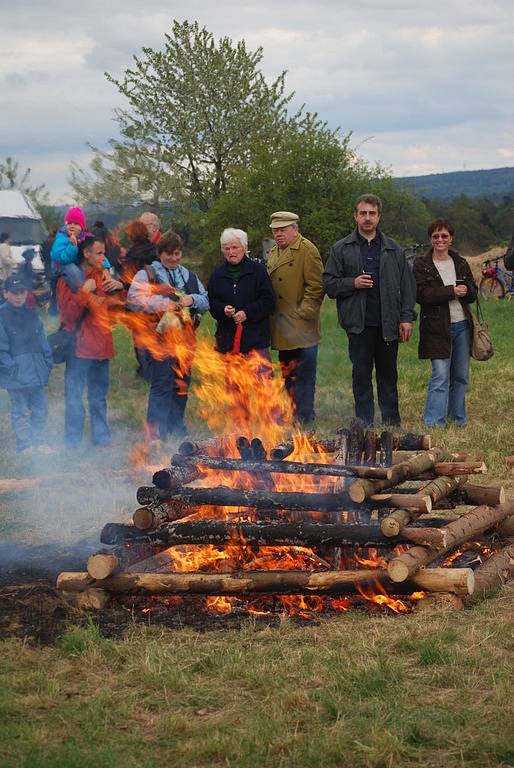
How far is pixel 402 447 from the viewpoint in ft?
24.3

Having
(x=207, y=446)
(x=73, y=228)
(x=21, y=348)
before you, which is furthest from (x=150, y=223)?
(x=207, y=446)

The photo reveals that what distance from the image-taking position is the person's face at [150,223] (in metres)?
Result: 11.4

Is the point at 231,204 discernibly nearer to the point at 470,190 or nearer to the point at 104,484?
the point at 104,484

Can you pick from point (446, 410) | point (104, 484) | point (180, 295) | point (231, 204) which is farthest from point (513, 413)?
point (231, 204)

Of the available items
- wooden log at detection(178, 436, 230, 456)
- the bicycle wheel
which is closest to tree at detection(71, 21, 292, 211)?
the bicycle wheel

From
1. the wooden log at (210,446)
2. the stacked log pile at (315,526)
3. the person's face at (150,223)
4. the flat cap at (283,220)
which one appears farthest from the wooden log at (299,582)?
the person's face at (150,223)

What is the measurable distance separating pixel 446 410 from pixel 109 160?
1437 inches

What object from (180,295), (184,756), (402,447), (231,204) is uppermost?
(231,204)

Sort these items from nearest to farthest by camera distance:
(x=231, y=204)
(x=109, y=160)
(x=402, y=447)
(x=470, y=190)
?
(x=402, y=447) → (x=231, y=204) → (x=109, y=160) → (x=470, y=190)

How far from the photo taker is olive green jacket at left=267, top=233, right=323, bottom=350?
10.5m

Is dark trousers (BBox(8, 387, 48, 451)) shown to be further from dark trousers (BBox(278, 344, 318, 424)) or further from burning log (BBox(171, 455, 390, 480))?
burning log (BBox(171, 455, 390, 480))

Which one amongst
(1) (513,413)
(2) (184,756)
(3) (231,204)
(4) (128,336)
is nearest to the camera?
(2) (184,756)

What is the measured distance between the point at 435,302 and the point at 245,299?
2.05 m

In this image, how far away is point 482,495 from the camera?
697cm
